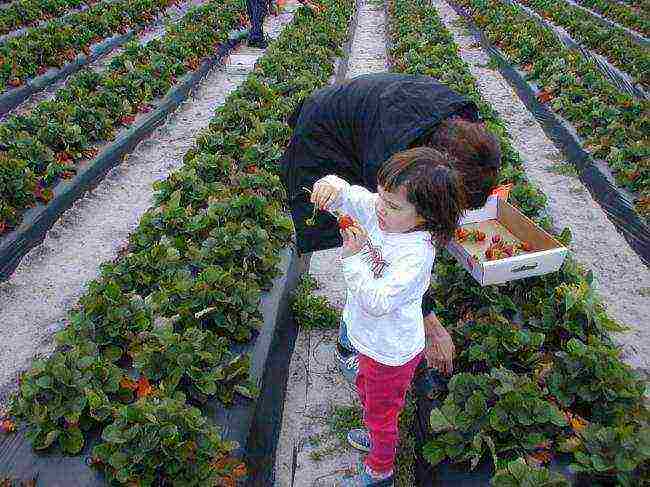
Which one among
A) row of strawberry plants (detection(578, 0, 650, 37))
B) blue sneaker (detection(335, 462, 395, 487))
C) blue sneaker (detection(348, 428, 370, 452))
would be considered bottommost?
row of strawberry plants (detection(578, 0, 650, 37))

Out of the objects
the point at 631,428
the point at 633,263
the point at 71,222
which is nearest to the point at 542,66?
the point at 633,263

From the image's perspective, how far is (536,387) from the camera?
2789 millimetres

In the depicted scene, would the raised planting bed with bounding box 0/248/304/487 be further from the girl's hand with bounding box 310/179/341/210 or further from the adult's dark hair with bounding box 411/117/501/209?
the adult's dark hair with bounding box 411/117/501/209

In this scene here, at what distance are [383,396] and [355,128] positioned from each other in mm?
1301

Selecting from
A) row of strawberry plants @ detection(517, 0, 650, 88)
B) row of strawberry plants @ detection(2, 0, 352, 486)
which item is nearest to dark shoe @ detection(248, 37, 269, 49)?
row of strawberry plants @ detection(517, 0, 650, 88)

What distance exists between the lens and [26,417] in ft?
8.88

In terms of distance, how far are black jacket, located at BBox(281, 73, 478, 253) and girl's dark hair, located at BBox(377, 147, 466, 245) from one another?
0.28 metres

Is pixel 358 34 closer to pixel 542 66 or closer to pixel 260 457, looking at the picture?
pixel 542 66

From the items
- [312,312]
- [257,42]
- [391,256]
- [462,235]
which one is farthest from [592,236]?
[257,42]

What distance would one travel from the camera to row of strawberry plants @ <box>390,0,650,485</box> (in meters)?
2.46

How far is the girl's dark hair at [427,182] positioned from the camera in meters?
2.01

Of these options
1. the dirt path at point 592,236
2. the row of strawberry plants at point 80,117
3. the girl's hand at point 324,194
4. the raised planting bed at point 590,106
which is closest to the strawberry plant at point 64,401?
the girl's hand at point 324,194

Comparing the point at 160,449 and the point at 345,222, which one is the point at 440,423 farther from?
the point at 160,449

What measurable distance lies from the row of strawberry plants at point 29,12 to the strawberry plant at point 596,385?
12976 mm
